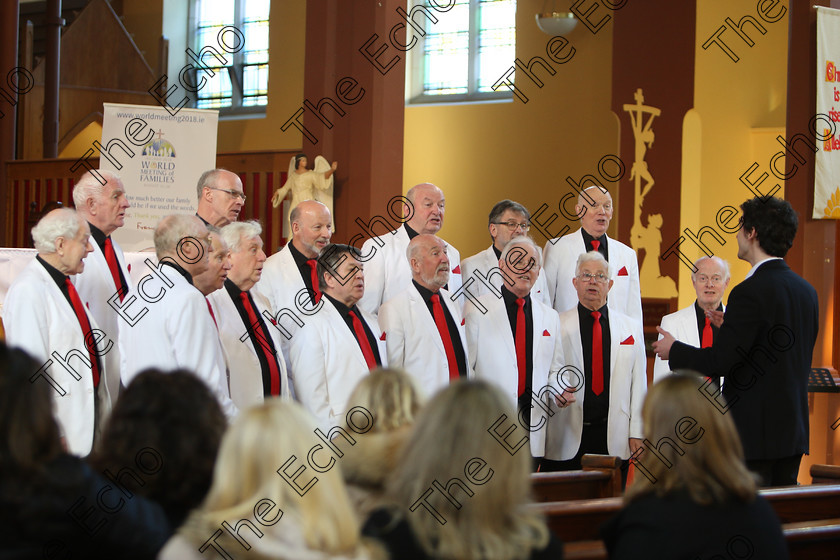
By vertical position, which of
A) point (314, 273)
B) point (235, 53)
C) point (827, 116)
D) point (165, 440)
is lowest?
point (165, 440)

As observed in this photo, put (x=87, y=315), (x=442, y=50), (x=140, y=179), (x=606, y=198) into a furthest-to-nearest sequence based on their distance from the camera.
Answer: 1. (x=442, y=50)
2. (x=140, y=179)
3. (x=606, y=198)
4. (x=87, y=315)

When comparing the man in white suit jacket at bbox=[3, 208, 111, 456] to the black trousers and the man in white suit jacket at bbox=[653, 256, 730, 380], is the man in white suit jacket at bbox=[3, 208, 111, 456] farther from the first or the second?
the man in white suit jacket at bbox=[653, 256, 730, 380]

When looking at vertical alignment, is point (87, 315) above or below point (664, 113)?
below

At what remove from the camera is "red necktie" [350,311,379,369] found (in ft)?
14.4

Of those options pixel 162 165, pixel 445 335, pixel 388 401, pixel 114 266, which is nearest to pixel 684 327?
pixel 445 335

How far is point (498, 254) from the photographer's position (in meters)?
5.81

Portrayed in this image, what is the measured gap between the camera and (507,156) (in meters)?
12.7

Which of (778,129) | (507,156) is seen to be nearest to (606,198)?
(778,129)

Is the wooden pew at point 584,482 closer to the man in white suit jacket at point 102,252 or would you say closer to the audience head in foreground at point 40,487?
the audience head in foreground at point 40,487

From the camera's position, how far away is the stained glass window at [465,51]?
13.1m

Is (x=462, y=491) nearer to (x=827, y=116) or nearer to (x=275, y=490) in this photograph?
(x=275, y=490)

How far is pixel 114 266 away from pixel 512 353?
2.08 m

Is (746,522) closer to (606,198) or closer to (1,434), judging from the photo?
(1,434)

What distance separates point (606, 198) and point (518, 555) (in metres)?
4.21
